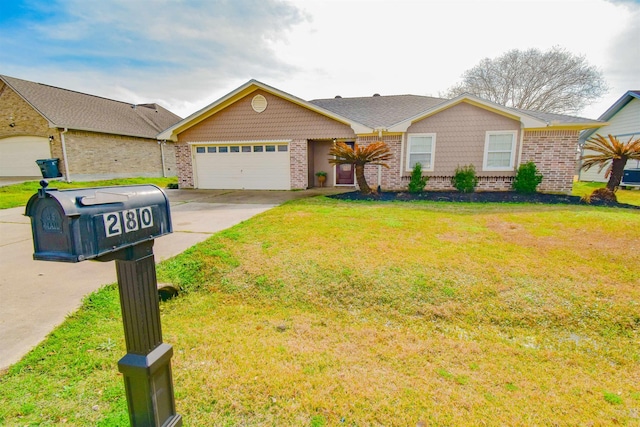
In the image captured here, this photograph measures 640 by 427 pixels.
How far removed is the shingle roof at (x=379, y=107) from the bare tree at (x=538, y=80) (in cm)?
1226

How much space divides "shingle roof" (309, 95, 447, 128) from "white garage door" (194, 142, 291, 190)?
3396 mm

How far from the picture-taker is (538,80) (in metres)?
25.0

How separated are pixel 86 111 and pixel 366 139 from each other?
1651 centimetres

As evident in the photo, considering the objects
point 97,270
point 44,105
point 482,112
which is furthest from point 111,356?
point 44,105

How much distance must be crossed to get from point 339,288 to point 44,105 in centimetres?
1947

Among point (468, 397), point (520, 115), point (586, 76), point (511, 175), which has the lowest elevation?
point (468, 397)

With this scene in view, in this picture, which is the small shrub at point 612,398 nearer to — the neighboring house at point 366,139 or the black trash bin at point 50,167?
the neighboring house at point 366,139

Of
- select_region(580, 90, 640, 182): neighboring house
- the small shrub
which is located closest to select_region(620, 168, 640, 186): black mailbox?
select_region(580, 90, 640, 182): neighboring house

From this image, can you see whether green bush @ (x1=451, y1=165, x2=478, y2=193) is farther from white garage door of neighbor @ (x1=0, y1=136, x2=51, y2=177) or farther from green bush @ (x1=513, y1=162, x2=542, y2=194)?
white garage door of neighbor @ (x1=0, y1=136, x2=51, y2=177)

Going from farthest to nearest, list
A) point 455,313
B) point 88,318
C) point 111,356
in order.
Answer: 1. point 455,313
2. point 88,318
3. point 111,356

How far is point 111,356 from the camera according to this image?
7.72ft

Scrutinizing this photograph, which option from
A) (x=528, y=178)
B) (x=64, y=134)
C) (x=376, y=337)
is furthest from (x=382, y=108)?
(x=64, y=134)

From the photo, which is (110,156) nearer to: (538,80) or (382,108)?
Result: (382,108)

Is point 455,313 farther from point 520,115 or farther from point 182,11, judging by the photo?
point 520,115
